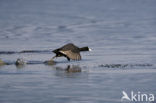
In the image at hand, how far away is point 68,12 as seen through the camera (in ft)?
132

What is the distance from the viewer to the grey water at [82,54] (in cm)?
1303

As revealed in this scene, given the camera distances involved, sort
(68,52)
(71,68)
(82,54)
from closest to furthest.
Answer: (71,68), (68,52), (82,54)

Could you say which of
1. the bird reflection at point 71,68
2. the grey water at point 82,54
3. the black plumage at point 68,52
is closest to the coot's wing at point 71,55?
the black plumage at point 68,52

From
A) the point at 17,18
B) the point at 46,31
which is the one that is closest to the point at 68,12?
the point at 17,18

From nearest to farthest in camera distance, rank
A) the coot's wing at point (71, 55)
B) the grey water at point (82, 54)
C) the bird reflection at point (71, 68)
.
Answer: the grey water at point (82, 54)
the bird reflection at point (71, 68)
the coot's wing at point (71, 55)

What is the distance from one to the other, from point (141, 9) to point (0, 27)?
13.4 m

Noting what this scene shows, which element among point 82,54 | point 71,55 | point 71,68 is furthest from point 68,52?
point 82,54

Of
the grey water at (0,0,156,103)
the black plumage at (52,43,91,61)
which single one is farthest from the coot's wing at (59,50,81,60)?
the grey water at (0,0,156,103)

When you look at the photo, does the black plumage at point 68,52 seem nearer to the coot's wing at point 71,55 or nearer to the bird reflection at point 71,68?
the coot's wing at point 71,55

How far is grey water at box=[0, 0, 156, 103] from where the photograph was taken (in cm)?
1303

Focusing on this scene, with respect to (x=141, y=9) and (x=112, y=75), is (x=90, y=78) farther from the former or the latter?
(x=141, y=9)

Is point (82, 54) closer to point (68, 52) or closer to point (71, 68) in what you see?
point (68, 52)

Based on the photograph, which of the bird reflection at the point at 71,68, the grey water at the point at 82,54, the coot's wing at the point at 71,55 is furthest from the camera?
the coot's wing at the point at 71,55

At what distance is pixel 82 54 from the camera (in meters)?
20.1
